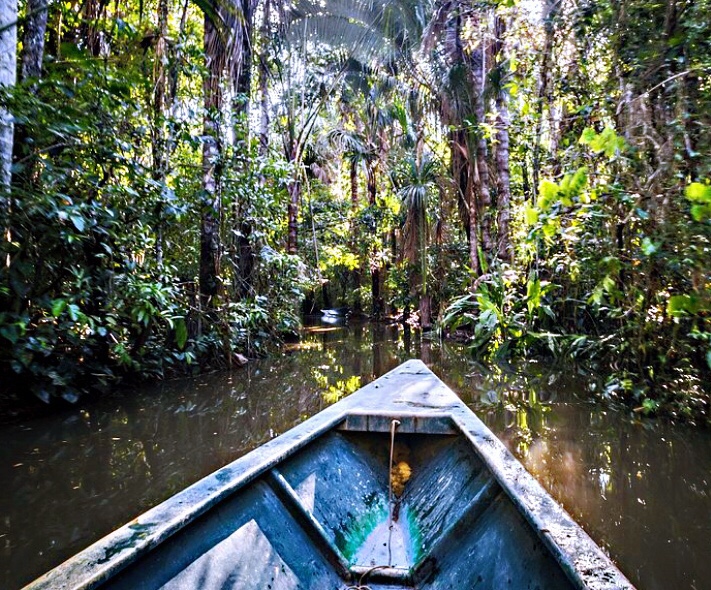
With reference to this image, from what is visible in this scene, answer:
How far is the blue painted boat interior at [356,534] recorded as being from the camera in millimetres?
1509

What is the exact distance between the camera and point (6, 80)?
3533 millimetres

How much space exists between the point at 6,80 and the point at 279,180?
161 inches

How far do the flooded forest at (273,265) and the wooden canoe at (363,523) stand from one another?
0.84 meters

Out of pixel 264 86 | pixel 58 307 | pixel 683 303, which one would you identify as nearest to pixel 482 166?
pixel 264 86

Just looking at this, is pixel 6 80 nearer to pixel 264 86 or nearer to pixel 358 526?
pixel 358 526

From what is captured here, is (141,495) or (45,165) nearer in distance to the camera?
(141,495)

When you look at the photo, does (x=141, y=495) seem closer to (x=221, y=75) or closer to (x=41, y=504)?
(x=41, y=504)

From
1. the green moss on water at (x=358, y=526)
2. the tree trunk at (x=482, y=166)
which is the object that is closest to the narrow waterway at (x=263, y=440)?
the green moss on water at (x=358, y=526)

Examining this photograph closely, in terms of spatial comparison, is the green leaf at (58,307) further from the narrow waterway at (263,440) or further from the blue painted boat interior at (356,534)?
the blue painted boat interior at (356,534)

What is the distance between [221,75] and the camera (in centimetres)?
620

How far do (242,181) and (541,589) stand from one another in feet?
19.7

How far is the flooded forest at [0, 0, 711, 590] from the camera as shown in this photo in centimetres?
301

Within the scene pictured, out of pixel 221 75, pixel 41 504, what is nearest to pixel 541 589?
pixel 41 504

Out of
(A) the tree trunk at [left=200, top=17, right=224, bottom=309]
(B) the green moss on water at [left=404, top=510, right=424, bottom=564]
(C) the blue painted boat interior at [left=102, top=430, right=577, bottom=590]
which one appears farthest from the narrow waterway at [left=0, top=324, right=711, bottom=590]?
(A) the tree trunk at [left=200, top=17, right=224, bottom=309]
